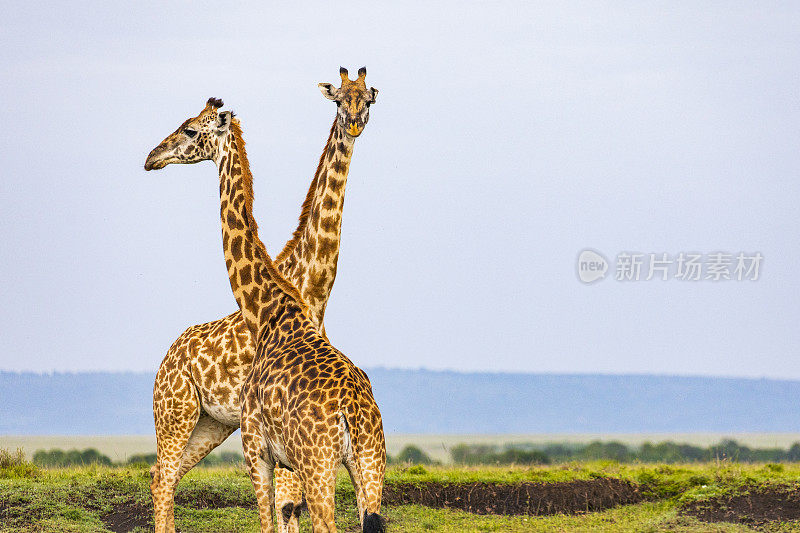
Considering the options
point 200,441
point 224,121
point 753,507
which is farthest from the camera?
point 753,507

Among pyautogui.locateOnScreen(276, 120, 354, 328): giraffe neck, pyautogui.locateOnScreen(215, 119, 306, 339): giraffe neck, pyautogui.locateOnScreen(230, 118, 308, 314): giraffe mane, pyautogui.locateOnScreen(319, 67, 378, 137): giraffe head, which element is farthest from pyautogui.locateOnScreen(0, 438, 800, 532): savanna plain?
pyautogui.locateOnScreen(319, 67, 378, 137): giraffe head

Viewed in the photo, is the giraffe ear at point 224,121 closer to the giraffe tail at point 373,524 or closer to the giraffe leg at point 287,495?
the giraffe leg at point 287,495

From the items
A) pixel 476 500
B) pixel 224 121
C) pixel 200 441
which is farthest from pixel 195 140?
pixel 476 500

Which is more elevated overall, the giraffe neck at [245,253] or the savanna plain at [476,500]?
the giraffe neck at [245,253]

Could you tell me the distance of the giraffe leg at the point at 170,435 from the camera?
13109 mm

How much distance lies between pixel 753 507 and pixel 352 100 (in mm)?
8790

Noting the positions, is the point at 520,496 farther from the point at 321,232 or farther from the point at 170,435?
the point at 321,232

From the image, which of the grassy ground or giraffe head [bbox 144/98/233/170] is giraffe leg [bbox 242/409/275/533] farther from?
the grassy ground

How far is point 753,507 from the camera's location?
14836 millimetres

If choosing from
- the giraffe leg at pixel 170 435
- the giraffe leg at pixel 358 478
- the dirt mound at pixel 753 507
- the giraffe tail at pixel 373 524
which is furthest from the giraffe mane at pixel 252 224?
the dirt mound at pixel 753 507

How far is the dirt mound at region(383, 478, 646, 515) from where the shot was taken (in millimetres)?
16312

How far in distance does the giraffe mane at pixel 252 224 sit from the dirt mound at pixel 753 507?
7721 millimetres

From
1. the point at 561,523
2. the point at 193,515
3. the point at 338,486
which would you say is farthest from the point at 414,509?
the point at 193,515

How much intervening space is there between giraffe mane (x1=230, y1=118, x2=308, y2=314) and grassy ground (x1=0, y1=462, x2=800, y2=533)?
5.23 m
